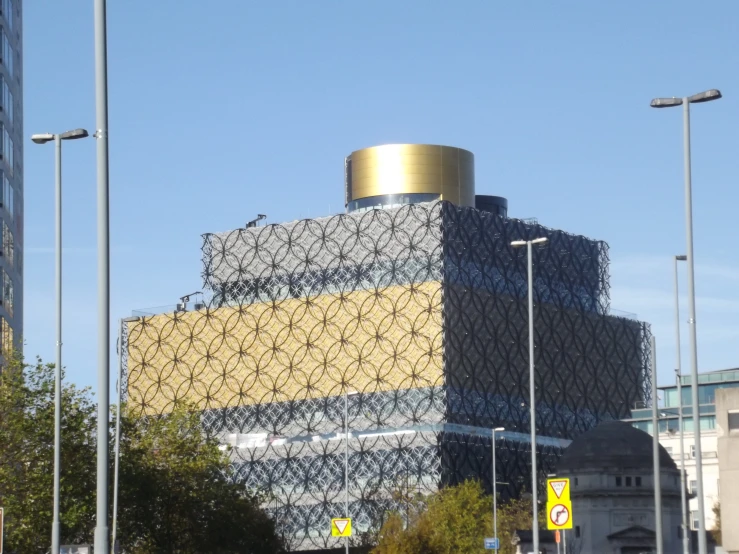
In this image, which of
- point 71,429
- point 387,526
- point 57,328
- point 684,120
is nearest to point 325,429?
point 387,526

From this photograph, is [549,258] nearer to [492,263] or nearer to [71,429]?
[492,263]

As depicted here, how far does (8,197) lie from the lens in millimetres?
95438

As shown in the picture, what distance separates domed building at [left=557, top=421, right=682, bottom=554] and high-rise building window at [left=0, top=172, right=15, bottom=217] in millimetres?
39808

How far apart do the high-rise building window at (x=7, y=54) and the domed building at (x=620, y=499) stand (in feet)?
145

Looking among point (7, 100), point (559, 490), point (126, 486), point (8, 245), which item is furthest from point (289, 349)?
point (559, 490)

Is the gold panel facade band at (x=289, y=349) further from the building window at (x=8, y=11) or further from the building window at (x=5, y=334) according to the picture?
the building window at (x=8, y=11)

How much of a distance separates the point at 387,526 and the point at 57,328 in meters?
50.6

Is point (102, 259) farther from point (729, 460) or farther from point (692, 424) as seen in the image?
point (692, 424)

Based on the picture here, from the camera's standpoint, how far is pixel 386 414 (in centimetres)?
13975

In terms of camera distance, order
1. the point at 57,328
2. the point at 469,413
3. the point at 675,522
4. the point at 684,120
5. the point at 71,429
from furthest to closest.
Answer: the point at 469,413 → the point at 675,522 → the point at 71,429 → the point at 57,328 → the point at 684,120

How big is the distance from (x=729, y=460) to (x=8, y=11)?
64.4m

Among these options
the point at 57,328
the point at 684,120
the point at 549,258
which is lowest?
the point at 57,328

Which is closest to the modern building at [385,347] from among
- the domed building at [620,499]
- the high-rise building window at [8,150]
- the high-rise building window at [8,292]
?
the domed building at [620,499]

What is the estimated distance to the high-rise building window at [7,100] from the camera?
93375mm
